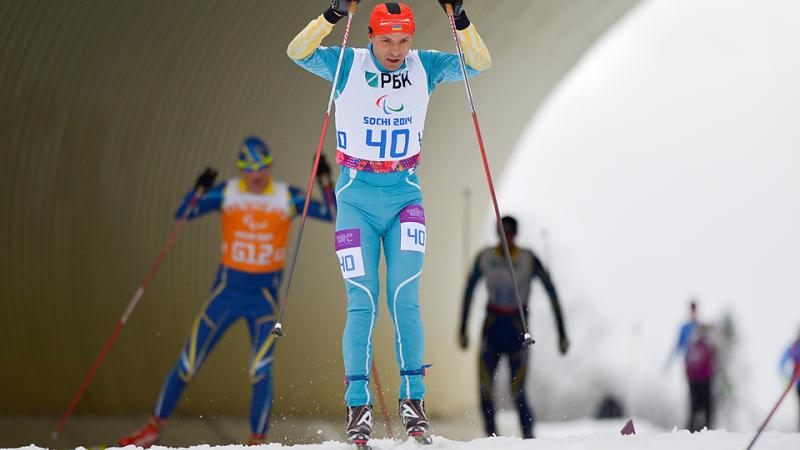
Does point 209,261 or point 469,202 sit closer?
point 209,261

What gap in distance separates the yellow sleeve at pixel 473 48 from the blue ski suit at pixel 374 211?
3cm

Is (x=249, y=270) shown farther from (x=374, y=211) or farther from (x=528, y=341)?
(x=528, y=341)

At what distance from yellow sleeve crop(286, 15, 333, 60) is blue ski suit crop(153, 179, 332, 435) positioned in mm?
3163

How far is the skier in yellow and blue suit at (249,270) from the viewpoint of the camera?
29.7 feet

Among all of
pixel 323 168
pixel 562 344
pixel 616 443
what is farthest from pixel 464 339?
pixel 616 443

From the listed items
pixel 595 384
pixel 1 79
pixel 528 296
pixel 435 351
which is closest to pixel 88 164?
pixel 1 79

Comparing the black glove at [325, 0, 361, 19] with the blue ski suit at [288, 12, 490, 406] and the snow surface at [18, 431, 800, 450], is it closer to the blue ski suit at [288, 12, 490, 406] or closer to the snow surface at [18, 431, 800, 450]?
the blue ski suit at [288, 12, 490, 406]

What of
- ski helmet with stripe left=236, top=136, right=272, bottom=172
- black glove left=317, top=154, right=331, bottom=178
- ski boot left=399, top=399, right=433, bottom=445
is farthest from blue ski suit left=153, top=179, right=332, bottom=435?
ski boot left=399, top=399, right=433, bottom=445

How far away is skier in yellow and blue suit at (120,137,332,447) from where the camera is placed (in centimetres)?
904

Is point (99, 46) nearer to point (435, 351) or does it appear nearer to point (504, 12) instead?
point (504, 12)

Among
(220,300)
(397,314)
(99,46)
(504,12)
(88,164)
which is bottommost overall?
(397,314)

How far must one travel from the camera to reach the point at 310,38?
19.3ft

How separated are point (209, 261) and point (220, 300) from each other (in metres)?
3.58

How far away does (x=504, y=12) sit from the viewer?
13.9m
